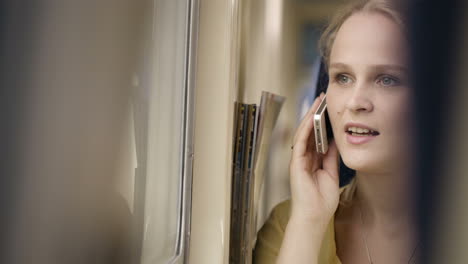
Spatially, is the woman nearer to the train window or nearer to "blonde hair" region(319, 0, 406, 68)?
"blonde hair" region(319, 0, 406, 68)

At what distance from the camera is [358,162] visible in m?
0.95

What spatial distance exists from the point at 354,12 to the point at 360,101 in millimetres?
193

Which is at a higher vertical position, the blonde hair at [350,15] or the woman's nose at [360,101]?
the blonde hair at [350,15]

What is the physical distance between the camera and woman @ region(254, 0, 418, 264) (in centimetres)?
90

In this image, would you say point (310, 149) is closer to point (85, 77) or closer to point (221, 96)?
point (221, 96)

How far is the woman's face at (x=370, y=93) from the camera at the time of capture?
2.92 feet

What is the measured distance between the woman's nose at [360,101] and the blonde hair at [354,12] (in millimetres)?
98

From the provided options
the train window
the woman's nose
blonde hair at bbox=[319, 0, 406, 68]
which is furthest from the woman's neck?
the train window

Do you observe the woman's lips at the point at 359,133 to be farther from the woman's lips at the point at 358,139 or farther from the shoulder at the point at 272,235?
the shoulder at the point at 272,235

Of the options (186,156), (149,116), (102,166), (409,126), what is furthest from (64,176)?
(409,126)

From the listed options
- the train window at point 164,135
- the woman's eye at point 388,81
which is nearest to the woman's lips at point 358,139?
the woman's eye at point 388,81

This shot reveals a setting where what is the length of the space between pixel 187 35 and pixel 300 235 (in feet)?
1.79

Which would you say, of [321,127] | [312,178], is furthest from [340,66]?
[312,178]

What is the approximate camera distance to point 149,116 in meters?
0.93
